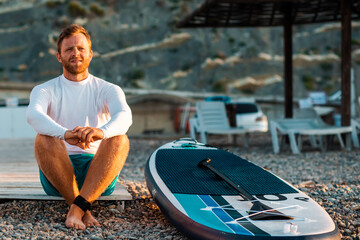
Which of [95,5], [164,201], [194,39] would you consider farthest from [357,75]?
[95,5]

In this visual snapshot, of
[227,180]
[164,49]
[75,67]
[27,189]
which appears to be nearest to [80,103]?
[75,67]

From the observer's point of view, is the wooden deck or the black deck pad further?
the wooden deck

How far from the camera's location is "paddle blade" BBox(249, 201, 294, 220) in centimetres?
277

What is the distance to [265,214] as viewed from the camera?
110 inches

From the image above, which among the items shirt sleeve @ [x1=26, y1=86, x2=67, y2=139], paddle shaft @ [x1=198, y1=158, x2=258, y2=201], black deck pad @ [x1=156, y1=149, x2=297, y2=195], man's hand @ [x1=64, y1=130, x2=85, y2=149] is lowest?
black deck pad @ [x1=156, y1=149, x2=297, y2=195]

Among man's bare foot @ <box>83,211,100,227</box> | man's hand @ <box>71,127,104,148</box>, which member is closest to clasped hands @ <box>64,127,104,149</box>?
man's hand @ <box>71,127,104,148</box>

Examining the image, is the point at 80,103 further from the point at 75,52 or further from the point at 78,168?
the point at 78,168

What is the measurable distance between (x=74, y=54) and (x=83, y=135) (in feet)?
Answer: 2.23

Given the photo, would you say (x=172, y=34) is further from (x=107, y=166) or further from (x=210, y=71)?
(x=107, y=166)

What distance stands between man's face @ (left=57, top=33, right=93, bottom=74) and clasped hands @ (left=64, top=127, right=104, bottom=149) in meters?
0.54

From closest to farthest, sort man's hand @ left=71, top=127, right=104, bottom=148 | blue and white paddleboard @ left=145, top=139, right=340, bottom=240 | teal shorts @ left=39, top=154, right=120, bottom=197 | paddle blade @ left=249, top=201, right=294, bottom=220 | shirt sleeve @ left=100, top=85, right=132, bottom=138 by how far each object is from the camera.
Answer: blue and white paddleboard @ left=145, top=139, right=340, bottom=240 < paddle blade @ left=249, top=201, right=294, bottom=220 < man's hand @ left=71, top=127, right=104, bottom=148 < shirt sleeve @ left=100, top=85, right=132, bottom=138 < teal shorts @ left=39, top=154, right=120, bottom=197

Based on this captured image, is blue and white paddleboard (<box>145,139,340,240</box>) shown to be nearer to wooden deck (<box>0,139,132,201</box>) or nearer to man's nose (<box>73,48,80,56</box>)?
wooden deck (<box>0,139,132,201</box>)

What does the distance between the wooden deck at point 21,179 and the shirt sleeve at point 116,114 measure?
1.83 ft

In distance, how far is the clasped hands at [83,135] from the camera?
305 cm
